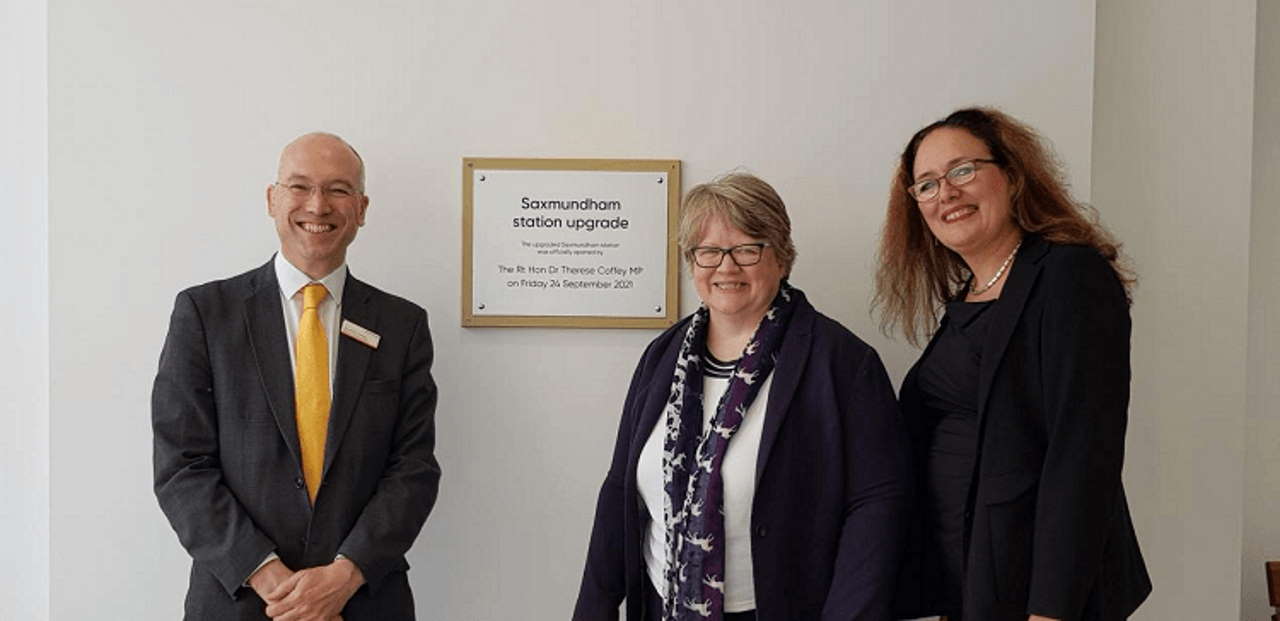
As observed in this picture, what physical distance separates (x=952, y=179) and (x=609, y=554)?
1060mm

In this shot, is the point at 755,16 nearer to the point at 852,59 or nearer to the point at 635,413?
the point at 852,59

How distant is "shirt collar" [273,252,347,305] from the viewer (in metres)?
2.32

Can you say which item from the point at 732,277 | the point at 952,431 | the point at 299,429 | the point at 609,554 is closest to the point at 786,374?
the point at 732,277

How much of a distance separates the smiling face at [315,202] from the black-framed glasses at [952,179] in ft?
4.03

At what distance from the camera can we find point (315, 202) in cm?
226

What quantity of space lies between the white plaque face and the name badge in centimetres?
42

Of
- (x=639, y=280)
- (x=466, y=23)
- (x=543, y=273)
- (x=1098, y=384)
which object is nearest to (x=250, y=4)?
(x=466, y=23)

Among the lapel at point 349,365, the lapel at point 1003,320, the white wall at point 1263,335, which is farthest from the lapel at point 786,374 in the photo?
the white wall at point 1263,335

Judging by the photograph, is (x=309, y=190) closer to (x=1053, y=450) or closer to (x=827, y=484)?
(x=827, y=484)

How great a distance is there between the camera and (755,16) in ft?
8.89

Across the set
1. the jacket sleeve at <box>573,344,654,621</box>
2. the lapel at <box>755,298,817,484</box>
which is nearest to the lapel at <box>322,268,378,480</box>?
the jacket sleeve at <box>573,344,654,621</box>

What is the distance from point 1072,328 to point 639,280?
3.91 feet

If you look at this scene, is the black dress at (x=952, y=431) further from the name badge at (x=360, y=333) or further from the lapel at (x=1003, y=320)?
the name badge at (x=360, y=333)

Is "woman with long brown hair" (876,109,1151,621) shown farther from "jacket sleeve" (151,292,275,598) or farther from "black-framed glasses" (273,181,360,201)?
"jacket sleeve" (151,292,275,598)
